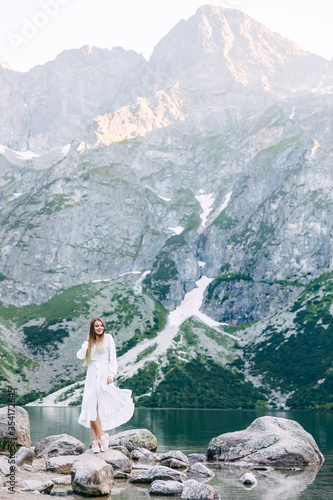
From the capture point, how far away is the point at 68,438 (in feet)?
112

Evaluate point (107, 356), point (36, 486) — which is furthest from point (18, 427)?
point (107, 356)

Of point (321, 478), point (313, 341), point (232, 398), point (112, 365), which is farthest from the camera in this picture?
point (313, 341)

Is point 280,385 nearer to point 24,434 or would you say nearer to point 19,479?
point 24,434

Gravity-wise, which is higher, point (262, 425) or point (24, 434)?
point (262, 425)

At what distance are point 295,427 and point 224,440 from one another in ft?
17.1

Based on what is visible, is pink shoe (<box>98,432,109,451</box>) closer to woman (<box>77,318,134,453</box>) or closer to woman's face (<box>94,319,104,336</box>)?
woman (<box>77,318,134,453</box>)

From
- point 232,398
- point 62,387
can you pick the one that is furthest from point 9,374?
point 232,398

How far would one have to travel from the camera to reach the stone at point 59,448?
32.6 m

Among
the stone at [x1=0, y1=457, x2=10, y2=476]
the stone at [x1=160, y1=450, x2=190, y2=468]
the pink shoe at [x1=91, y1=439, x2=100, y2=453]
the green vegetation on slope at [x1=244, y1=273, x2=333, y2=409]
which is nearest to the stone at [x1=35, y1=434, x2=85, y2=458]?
the stone at [x1=160, y1=450, x2=190, y2=468]

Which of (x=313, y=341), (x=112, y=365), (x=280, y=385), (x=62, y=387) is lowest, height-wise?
(x=62, y=387)

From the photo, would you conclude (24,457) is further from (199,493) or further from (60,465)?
(199,493)

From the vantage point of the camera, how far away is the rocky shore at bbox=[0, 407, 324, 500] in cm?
1959

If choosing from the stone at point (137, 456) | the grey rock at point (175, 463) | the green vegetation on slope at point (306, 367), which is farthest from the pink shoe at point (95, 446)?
the green vegetation on slope at point (306, 367)

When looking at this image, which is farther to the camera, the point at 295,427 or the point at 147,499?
the point at 295,427
